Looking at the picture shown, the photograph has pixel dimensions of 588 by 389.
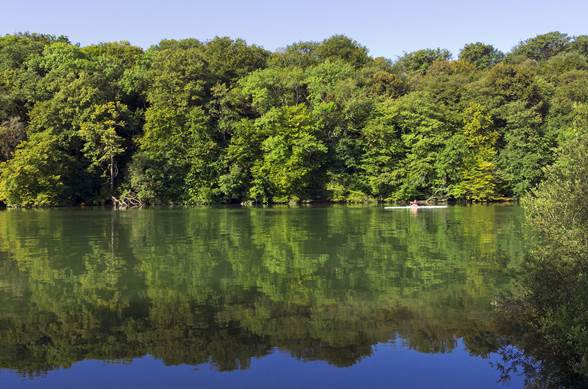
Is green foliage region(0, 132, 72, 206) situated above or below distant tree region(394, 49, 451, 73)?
below

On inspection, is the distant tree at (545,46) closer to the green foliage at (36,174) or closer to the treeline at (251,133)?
the treeline at (251,133)

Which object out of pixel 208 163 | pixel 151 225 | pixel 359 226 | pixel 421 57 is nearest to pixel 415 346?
pixel 359 226

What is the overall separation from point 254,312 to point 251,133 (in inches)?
1894

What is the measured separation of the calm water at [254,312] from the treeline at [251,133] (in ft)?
109

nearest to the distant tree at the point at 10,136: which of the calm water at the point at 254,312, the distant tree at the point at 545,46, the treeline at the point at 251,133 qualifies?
the treeline at the point at 251,133

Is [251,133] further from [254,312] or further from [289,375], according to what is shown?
[289,375]

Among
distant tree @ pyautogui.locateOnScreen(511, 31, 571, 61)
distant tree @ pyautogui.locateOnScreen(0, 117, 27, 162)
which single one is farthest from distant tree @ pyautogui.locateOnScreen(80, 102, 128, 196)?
distant tree @ pyautogui.locateOnScreen(511, 31, 571, 61)

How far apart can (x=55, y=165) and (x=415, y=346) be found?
175 feet

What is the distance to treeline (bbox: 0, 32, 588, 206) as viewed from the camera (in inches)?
2277

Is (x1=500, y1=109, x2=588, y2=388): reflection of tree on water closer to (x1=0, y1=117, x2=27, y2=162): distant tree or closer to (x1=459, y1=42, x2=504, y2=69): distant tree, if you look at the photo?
(x1=0, y1=117, x2=27, y2=162): distant tree

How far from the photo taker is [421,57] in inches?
3551

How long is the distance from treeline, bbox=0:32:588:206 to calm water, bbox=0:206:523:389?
3311 centimetres

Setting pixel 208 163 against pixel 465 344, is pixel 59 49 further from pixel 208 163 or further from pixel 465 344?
pixel 465 344

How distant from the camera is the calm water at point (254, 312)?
9.66 metres
